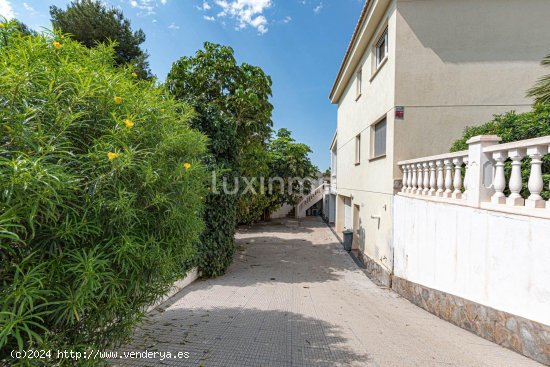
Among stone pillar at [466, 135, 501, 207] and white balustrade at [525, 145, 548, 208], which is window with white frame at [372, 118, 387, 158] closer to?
stone pillar at [466, 135, 501, 207]

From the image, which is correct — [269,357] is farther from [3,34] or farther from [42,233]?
[3,34]

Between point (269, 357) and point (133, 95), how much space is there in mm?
3231

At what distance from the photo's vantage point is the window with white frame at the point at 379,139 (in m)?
7.52

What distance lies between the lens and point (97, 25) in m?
13.4

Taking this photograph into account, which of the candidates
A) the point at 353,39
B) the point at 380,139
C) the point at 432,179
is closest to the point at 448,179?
the point at 432,179

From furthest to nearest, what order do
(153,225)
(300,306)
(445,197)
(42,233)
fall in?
(300,306)
(445,197)
(153,225)
(42,233)

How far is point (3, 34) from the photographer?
73.3 inches

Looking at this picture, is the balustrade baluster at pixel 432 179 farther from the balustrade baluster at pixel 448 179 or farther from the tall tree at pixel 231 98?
the tall tree at pixel 231 98

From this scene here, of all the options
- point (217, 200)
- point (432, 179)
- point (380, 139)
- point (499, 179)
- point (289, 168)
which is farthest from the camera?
point (289, 168)

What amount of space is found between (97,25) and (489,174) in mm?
18127

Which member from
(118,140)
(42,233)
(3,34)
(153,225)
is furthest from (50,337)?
(3,34)

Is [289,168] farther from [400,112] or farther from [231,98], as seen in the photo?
[400,112]

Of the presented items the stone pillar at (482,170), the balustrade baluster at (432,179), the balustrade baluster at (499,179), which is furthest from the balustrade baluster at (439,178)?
the balustrade baluster at (499,179)

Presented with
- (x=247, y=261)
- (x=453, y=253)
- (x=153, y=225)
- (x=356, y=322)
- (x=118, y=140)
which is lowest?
(x=247, y=261)
